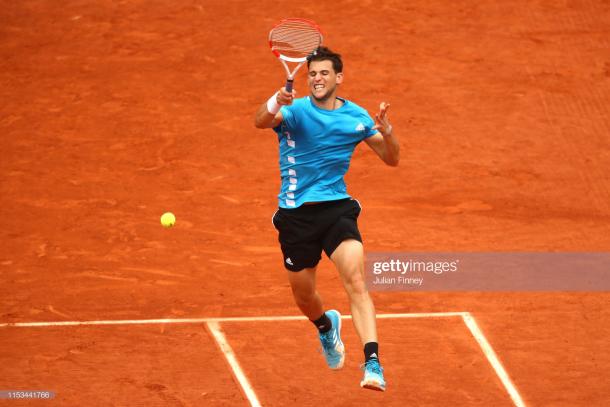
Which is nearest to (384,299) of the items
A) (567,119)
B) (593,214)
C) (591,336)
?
(591,336)

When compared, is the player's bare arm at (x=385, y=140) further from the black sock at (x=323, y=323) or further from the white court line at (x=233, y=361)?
the white court line at (x=233, y=361)

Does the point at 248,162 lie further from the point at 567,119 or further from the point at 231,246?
the point at 567,119

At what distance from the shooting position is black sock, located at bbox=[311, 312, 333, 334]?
10095 mm

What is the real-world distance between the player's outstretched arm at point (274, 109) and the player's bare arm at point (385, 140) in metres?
0.74

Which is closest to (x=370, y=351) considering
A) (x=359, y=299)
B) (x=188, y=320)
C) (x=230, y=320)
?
(x=359, y=299)

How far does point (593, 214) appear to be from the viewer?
1510 cm

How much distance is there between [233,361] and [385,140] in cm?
365

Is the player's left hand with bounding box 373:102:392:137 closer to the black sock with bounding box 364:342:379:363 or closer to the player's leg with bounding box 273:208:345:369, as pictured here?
the player's leg with bounding box 273:208:345:369

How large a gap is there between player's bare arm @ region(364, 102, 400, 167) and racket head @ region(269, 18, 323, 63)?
3.39 ft

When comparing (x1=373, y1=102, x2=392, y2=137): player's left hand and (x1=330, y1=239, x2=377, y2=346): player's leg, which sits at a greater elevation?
(x1=373, y1=102, x2=392, y2=137): player's left hand

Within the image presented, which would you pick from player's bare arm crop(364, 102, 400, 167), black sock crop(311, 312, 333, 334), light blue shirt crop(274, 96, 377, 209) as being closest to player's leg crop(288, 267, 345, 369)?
black sock crop(311, 312, 333, 334)

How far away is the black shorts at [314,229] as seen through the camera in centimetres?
930

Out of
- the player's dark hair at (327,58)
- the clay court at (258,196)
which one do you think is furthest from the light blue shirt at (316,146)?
the clay court at (258,196)

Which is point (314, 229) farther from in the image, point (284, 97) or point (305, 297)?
point (284, 97)
